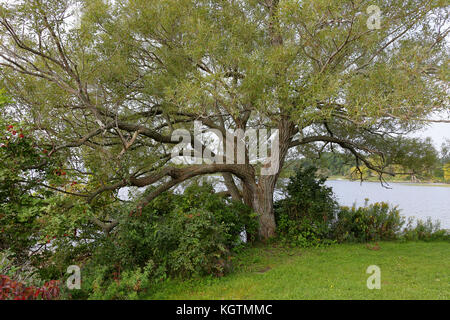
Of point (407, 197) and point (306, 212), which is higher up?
point (306, 212)

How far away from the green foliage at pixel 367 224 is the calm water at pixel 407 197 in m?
0.73

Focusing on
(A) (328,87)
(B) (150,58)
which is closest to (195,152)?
(B) (150,58)

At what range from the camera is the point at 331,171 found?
980cm

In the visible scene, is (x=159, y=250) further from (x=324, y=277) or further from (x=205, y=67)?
(x=205, y=67)

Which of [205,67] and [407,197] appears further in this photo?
[407,197]

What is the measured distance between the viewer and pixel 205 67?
588 cm

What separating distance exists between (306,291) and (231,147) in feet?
14.0

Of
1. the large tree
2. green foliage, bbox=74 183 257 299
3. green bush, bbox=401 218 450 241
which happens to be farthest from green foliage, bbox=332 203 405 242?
green foliage, bbox=74 183 257 299

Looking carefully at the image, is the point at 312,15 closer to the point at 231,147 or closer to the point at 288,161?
the point at 231,147

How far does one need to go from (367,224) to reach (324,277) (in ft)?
12.4

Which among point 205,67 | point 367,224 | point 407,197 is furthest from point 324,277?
point 407,197

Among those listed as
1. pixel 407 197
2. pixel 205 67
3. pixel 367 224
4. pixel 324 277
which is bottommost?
pixel 324 277

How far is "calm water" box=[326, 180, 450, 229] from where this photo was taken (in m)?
9.75

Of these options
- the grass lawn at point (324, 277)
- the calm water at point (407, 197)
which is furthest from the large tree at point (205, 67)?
the calm water at point (407, 197)
